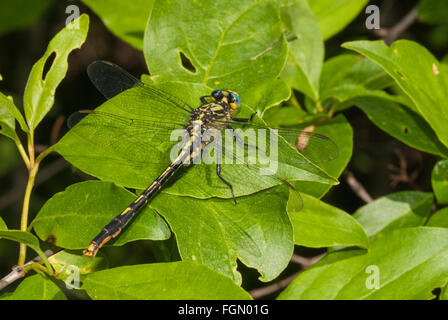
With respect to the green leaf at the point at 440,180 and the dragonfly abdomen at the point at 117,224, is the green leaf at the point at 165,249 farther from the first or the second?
the green leaf at the point at 440,180

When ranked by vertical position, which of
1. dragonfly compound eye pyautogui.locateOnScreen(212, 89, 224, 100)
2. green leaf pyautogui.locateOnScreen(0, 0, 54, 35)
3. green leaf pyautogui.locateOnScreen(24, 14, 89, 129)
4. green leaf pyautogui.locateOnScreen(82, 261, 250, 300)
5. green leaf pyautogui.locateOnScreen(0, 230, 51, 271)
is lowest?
green leaf pyautogui.locateOnScreen(82, 261, 250, 300)

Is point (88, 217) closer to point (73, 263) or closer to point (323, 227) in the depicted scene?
point (73, 263)

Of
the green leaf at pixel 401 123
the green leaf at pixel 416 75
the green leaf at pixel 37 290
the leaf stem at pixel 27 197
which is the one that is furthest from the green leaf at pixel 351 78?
the green leaf at pixel 37 290

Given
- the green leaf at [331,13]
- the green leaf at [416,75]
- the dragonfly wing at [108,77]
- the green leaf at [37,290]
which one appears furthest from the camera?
the green leaf at [331,13]

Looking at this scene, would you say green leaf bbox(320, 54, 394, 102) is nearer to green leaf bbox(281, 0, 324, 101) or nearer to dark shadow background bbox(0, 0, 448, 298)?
green leaf bbox(281, 0, 324, 101)

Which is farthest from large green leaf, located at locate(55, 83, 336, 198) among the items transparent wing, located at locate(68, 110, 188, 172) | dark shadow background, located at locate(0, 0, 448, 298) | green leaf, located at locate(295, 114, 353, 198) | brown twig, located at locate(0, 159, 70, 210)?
brown twig, located at locate(0, 159, 70, 210)
